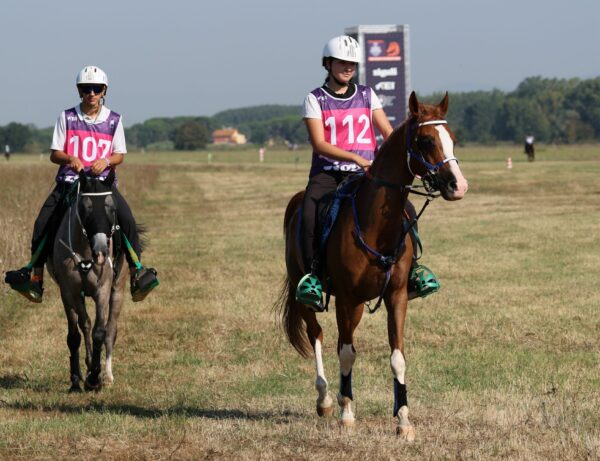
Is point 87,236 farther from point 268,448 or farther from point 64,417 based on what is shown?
point 268,448

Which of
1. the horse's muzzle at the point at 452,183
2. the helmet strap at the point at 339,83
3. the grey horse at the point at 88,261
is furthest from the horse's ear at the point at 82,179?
the horse's muzzle at the point at 452,183

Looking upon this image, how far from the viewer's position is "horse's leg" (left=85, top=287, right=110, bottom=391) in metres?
10.4

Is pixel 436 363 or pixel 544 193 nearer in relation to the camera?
pixel 436 363

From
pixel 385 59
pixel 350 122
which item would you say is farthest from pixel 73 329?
pixel 385 59

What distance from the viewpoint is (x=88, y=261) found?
Answer: 10367mm

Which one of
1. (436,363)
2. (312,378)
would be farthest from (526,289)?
(312,378)

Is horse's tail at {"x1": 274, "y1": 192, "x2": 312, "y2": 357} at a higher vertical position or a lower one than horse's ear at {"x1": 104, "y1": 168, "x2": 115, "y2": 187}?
lower

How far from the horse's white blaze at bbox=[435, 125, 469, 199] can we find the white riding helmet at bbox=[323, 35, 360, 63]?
1.50 m

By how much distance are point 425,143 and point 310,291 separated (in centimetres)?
162

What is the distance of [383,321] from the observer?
15.0m

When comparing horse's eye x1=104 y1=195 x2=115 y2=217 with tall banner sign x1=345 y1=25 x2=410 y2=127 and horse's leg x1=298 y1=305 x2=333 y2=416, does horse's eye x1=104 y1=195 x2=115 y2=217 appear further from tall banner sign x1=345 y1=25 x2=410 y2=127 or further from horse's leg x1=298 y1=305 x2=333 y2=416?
tall banner sign x1=345 y1=25 x2=410 y2=127

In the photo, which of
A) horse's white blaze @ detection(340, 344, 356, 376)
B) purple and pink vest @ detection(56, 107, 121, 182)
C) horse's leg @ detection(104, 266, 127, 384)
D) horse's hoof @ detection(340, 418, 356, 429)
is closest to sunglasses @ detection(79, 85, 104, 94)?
purple and pink vest @ detection(56, 107, 121, 182)

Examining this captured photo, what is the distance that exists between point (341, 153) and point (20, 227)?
14.6 meters

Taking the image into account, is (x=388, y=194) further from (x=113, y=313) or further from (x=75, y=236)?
(x=113, y=313)
